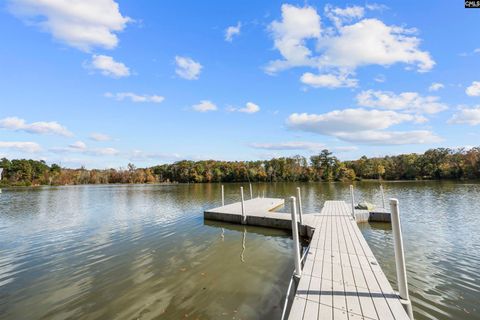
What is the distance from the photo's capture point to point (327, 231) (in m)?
6.89

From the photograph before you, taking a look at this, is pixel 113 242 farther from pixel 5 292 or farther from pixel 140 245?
pixel 5 292

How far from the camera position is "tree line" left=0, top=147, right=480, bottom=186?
46.4 m

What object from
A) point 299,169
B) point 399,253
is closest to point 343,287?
point 399,253

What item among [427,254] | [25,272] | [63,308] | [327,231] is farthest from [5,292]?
[427,254]

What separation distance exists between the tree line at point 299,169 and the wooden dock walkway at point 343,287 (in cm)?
4956

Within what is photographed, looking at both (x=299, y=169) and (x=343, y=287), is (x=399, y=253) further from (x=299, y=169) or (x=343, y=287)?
(x=299, y=169)

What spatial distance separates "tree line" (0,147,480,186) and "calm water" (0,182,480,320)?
4443cm

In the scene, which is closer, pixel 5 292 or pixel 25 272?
pixel 5 292

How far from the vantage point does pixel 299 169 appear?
2148 inches

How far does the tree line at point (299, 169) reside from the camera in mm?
46438

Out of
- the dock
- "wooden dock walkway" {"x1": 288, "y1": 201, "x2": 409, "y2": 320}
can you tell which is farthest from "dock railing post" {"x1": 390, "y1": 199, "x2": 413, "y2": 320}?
"wooden dock walkway" {"x1": 288, "y1": 201, "x2": 409, "y2": 320}

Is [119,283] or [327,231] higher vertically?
[327,231]

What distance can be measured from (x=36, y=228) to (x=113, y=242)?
4.80 m

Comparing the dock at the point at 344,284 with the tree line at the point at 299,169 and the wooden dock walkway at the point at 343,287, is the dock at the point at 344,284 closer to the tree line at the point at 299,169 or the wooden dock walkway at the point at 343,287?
the wooden dock walkway at the point at 343,287
